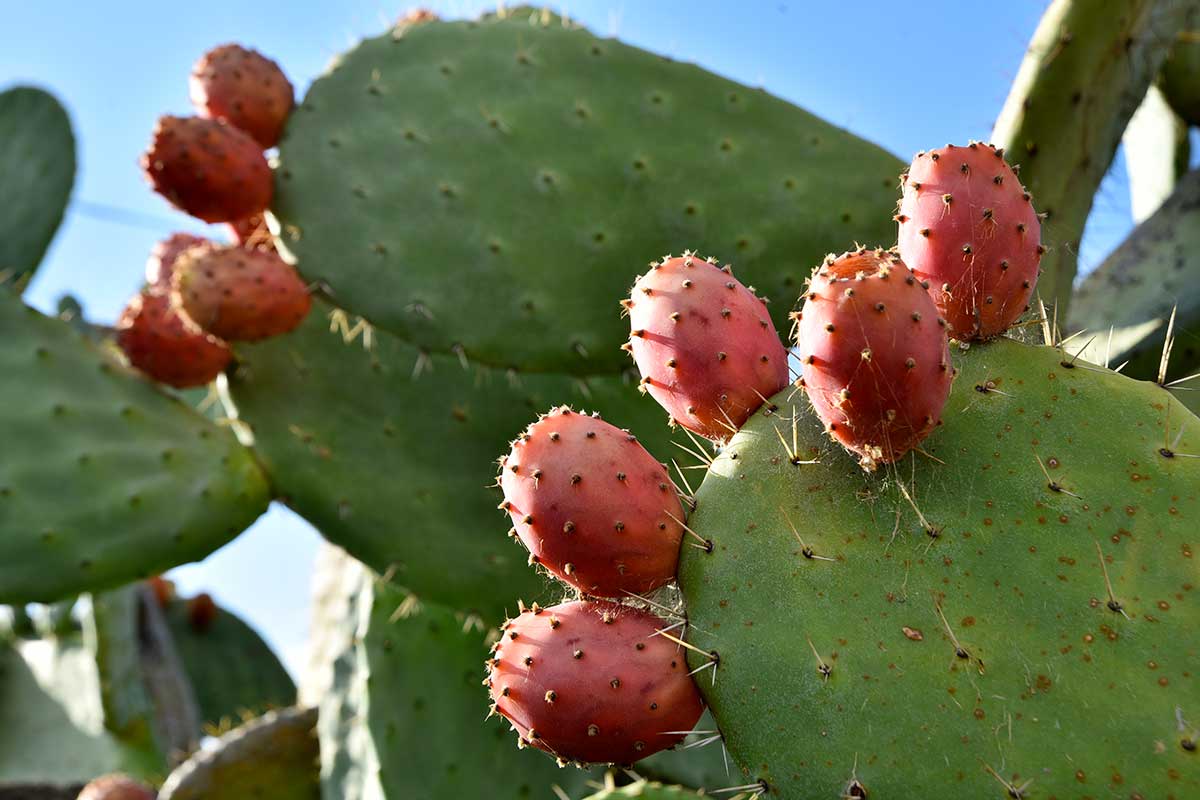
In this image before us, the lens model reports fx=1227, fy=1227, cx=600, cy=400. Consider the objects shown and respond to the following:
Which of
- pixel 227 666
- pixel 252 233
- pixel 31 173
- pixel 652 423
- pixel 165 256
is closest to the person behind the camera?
pixel 652 423

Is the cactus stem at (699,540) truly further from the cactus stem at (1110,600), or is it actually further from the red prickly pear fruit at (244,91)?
the red prickly pear fruit at (244,91)

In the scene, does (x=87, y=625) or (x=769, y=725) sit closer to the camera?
(x=769, y=725)

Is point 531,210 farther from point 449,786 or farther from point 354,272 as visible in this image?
point 449,786

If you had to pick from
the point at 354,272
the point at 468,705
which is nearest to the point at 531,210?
the point at 354,272

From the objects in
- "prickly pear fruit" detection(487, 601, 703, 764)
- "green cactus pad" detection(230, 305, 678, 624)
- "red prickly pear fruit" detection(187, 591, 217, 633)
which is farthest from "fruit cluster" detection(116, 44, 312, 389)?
"red prickly pear fruit" detection(187, 591, 217, 633)

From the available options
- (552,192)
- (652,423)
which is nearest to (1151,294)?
(652,423)

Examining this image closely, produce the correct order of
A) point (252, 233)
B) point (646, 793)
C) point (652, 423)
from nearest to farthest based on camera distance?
point (646, 793) < point (652, 423) < point (252, 233)

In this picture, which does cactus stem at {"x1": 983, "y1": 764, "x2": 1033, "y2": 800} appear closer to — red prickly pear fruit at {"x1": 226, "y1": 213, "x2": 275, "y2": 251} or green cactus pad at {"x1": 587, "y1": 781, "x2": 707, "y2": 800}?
green cactus pad at {"x1": 587, "y1": 781, "x2": 707, "y2": 800}

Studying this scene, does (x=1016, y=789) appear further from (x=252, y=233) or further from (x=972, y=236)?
(x=252, y=233)
